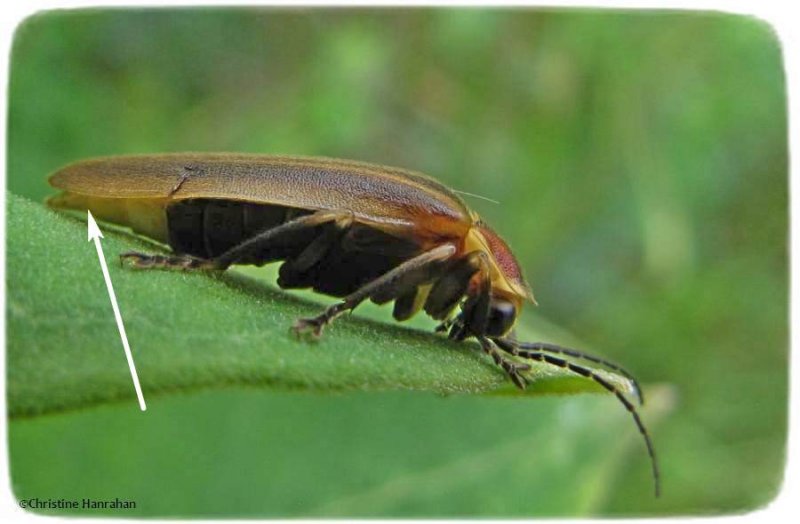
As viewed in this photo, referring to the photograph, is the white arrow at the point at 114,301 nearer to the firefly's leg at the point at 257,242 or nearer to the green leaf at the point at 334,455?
the firefly's leg at the point at 257,242

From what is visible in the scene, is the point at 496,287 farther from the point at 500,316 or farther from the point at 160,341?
the point at 160,341

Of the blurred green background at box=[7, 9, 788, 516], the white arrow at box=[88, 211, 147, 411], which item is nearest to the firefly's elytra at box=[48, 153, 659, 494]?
the white arrow at box=[88, 211, 147, 411]

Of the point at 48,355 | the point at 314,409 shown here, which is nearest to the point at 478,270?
the point at 314,409

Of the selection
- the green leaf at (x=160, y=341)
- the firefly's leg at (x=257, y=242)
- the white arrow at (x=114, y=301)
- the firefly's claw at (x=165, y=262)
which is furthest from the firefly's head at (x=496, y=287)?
the white arrow at (x=114, y=301)

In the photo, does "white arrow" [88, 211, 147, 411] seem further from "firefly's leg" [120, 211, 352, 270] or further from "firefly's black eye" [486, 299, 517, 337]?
"firefly's black eye" [486, 299, 517, 337]

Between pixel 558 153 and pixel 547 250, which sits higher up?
pixel 558 153

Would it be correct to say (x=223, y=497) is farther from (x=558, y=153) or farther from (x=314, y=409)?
(x=558, y=153)
